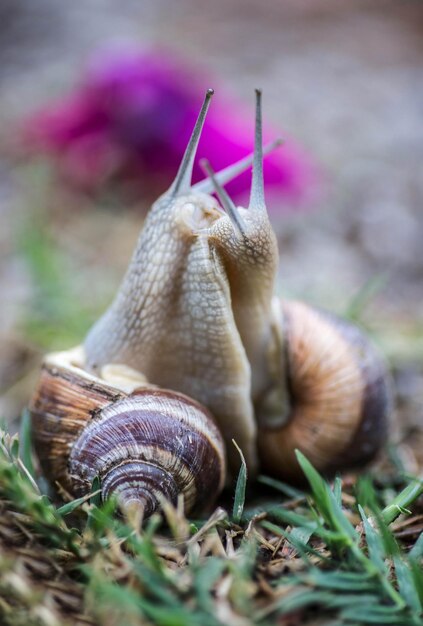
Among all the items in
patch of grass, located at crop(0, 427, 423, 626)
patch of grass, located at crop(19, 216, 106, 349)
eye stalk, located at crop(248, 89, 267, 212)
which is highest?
eye stalk, located at crop(248, 89, 267, 212)

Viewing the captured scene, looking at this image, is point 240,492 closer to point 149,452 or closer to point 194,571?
point 149,452

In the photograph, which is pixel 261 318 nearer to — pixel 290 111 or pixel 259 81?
pixel 290 111

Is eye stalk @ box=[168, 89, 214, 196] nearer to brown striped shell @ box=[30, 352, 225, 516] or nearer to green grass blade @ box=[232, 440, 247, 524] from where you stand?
brown striped shell @ box=[30, 352, 225, 516]

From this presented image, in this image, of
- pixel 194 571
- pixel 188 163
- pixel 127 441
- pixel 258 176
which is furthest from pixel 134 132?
pixel 194 571

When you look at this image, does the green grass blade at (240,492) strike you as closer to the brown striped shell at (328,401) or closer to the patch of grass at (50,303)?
the brown striped shell at (328,401)

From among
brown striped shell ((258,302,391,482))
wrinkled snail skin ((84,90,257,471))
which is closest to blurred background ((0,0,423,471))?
brown striped shell ((258,302,391,482))
